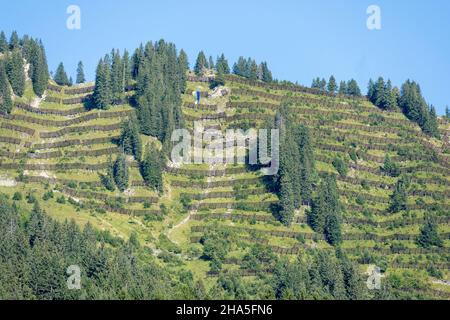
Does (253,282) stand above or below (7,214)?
below

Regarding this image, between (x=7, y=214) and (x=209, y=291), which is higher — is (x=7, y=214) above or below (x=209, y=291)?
above

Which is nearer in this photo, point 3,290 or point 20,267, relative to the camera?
point 3,290

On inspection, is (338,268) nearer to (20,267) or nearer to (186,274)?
(186,274)
